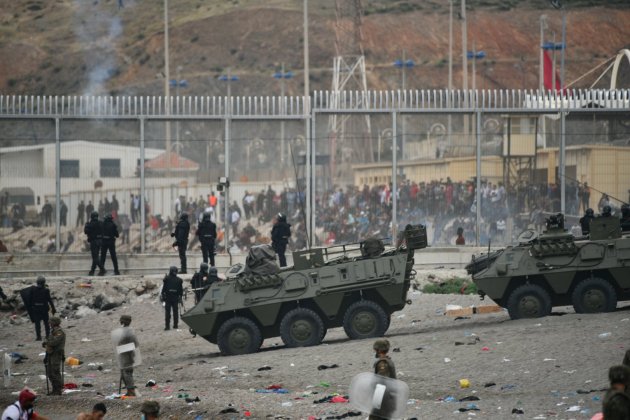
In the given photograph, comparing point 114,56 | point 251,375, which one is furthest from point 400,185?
point 114,56

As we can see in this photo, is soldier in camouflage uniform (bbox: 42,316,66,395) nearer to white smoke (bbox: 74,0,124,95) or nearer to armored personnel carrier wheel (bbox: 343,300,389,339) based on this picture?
armored personnel carrier wheel (bbox: 343,300,389,339)

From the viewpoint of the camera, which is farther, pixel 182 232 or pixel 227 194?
pixel 227 194

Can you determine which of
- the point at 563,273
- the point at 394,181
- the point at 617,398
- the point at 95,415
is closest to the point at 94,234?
the point at 394,181

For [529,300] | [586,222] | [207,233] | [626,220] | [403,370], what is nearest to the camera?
[403,370]

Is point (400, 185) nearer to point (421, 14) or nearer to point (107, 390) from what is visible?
point (107, 390)

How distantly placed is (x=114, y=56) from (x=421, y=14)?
2754 centimetres

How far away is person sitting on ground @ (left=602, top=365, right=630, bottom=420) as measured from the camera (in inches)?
361

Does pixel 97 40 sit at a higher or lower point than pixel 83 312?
higher

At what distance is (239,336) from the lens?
71.2 feet

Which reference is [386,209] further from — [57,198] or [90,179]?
[57,198]

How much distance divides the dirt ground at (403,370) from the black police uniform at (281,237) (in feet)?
11.3

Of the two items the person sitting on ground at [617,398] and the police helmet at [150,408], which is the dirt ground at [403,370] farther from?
the person sitting on ground at [617,398]

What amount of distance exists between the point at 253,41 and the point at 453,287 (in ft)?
265

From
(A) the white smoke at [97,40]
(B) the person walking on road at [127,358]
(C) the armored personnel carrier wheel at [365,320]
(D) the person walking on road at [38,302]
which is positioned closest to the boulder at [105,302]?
(D) the person walking on road at [38,302]
